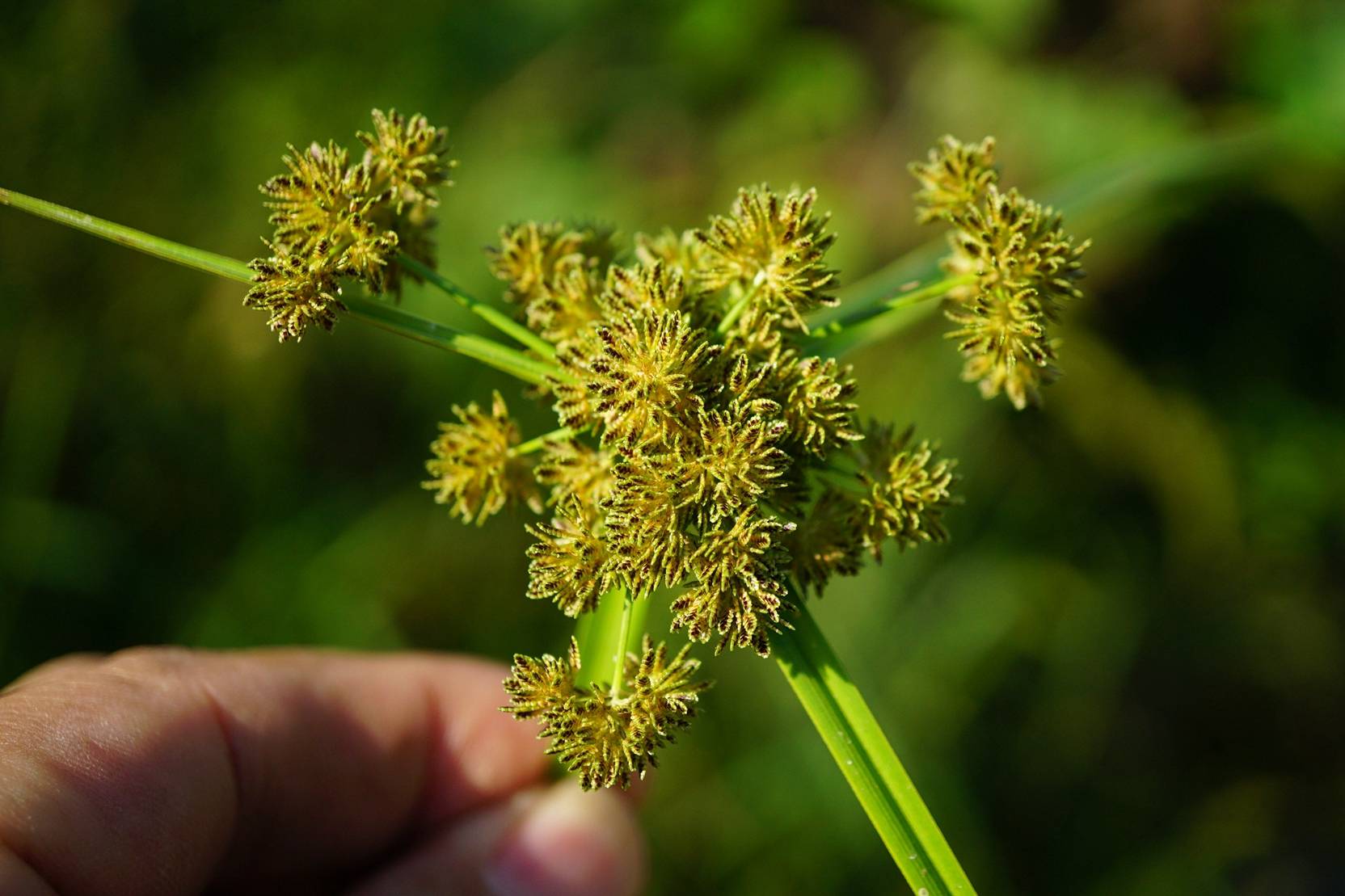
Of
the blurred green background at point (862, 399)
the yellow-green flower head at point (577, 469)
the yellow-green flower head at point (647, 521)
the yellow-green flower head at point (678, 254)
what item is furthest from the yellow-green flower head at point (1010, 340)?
the blurred green background at point (862, 399)

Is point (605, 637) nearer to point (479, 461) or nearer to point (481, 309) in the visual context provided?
point (479, 461)

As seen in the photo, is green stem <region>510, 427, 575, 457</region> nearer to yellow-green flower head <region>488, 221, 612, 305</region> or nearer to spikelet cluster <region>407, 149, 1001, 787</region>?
spikelet cluster <region>407, 149, 1001, 787</region>

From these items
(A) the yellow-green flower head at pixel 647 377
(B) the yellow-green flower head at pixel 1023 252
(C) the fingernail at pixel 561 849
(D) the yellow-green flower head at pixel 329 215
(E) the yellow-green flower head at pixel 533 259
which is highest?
(D) the yellow-green flower head at pixel 329 215

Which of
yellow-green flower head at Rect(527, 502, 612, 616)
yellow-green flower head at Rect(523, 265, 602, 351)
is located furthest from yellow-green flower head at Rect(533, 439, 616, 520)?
yellow-green flower head at Rect(523, 265, 602, 351)

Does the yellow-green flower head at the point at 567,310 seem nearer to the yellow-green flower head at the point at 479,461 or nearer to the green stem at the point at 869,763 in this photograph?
the yellow-green flower head at the point at 479,461

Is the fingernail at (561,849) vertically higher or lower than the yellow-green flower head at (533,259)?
lower

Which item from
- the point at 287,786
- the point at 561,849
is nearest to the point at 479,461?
the point at 287,786
